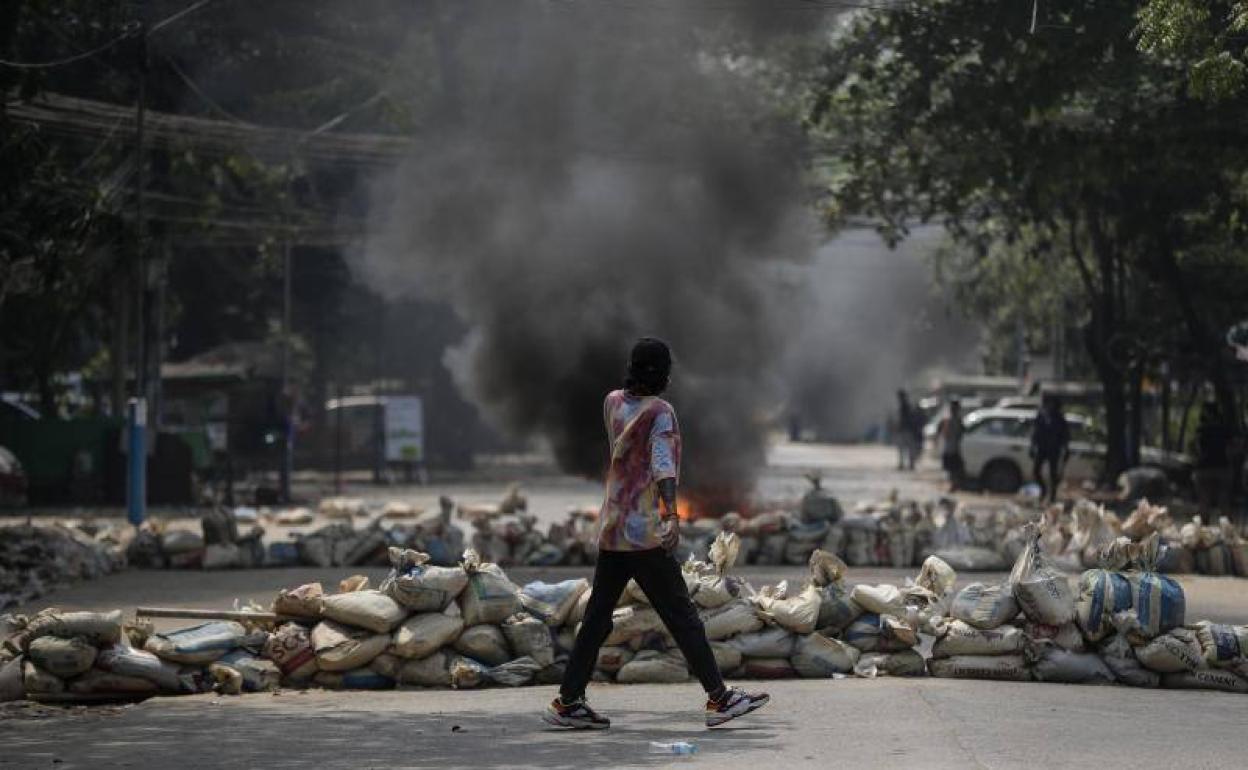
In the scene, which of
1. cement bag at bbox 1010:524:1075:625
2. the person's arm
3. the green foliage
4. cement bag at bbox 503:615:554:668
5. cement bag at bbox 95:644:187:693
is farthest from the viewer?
the green foliage

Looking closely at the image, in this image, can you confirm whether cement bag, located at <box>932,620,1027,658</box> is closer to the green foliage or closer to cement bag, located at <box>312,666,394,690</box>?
cement bag, located at <box>312,666,394,690</box>

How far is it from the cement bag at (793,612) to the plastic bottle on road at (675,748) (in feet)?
6.39

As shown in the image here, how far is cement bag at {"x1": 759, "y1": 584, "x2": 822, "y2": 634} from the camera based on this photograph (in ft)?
28.1

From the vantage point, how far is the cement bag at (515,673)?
850 centimetres

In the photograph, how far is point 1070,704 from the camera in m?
7.81

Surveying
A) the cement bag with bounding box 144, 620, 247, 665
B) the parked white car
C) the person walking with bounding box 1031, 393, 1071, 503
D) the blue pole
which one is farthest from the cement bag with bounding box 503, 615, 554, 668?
the parked white car

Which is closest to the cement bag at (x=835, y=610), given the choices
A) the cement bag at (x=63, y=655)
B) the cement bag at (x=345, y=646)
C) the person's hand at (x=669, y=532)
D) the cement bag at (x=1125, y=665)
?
the cement bag at (x=1125, y=665)

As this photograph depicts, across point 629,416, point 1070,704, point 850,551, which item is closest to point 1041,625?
point 1070,704

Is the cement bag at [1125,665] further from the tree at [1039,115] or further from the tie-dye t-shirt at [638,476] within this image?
the tree at [1039,115]

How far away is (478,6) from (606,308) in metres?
3.73

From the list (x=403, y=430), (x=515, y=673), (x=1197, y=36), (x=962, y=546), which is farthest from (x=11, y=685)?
(x=403, y=430)

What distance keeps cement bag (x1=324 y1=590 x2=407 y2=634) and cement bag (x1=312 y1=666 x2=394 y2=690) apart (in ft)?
0.65

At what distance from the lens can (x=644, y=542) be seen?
7039mm

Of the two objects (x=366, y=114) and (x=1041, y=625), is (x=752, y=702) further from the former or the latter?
(x=366, y=114)
